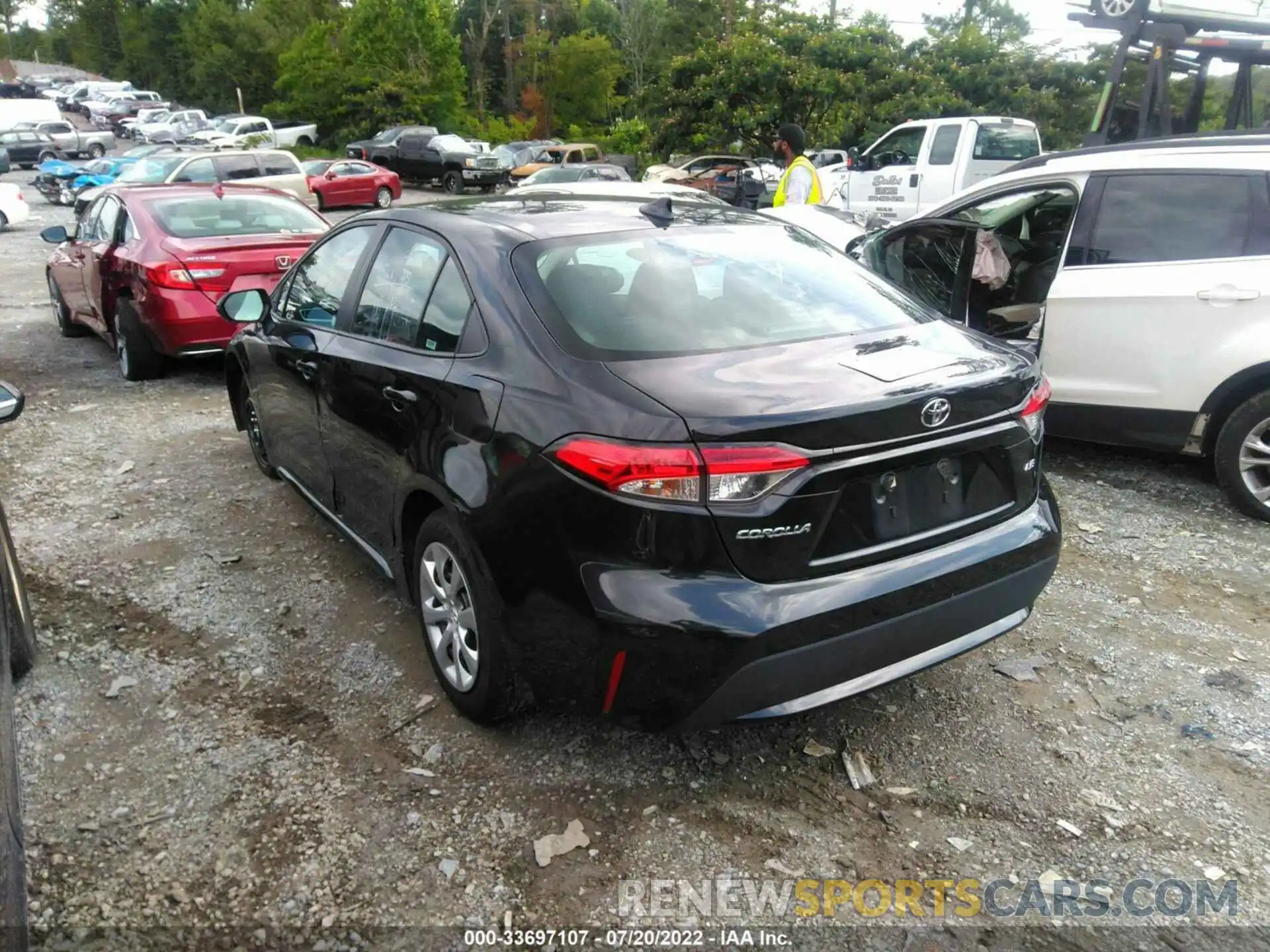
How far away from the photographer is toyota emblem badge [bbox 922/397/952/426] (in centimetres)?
256

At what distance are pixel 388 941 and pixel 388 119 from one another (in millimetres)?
47868

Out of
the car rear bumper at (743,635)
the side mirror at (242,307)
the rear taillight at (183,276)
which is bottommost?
the car rear bumper at (743,635)

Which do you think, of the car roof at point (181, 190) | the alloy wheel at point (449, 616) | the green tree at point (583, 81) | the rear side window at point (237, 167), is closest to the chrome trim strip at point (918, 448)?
the alloy wheel at point (449, 616)

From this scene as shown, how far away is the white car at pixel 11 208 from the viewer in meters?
19.2

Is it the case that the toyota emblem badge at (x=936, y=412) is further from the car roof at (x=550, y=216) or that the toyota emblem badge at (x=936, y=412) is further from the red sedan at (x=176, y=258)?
the red sedan at (x=176, y=258)

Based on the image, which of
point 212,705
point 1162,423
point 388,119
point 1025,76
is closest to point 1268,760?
point 1162,423

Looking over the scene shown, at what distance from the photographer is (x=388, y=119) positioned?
45.2 meters

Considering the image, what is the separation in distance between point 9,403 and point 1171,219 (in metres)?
5.34

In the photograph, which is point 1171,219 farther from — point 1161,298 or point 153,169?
point 153,169

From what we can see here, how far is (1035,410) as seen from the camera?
296 centimetres

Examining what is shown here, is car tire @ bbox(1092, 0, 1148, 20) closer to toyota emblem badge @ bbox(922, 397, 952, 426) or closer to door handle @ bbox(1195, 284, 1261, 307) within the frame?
door handle @ bbox(1195, 284, 1261, 307)

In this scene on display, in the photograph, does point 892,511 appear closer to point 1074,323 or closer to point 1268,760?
point 1268,760

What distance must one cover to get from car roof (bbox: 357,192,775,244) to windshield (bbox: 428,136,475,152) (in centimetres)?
2850

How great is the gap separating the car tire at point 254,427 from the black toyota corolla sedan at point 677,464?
1616 mm
